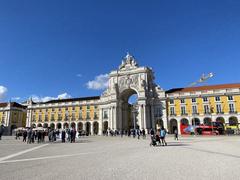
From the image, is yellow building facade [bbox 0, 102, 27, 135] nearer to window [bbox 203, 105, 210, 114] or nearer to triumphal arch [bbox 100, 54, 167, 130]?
triumphal arch [bbox 100, 54, 167, 130]

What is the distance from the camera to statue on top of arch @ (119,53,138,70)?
242ft

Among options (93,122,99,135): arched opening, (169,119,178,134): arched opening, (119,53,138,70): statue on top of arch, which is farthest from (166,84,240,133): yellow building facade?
(93,122,99,135): arched opening

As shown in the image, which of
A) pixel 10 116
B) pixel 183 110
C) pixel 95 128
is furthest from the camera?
pixel 10 116

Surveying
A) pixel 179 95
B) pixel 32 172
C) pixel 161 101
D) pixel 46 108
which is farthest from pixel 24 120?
pixel 32 172

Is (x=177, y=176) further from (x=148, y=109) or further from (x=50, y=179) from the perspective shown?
(x=148, y=109)

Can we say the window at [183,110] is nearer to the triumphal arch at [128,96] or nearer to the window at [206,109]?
the triumphal arch at [128,96]

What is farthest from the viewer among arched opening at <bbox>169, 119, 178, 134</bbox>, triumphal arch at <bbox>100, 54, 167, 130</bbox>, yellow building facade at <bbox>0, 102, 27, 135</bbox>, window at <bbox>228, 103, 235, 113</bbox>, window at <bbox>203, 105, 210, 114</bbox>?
yellow building facade at <bbox>0, 102, 27, 135</bbox>

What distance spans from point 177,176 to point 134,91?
64699 millimetres

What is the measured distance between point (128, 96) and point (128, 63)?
12089mm

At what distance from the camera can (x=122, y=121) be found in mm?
70188

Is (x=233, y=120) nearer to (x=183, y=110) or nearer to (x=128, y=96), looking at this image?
(x=183, y=110)

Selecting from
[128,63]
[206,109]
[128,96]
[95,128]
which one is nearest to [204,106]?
[206,109]

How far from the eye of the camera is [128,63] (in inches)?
2943

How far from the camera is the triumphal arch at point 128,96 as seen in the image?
2530 inches
